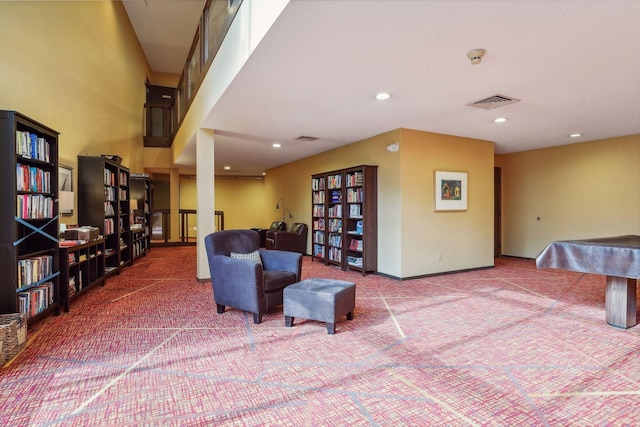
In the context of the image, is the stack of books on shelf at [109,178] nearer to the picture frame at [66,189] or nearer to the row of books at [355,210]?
the picture frame at [66,189]

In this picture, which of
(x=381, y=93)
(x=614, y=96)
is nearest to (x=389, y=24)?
(x=381, y=93)

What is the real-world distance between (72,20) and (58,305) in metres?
4.39

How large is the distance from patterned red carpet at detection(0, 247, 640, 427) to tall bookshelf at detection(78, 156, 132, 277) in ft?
5.45

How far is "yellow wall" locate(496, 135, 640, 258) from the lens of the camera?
620cm

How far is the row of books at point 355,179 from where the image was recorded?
612 cm

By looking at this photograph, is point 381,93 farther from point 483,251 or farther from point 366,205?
point 483,251

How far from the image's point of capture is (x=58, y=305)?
3.76 metres

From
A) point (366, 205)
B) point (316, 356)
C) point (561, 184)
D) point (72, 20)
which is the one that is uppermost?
point (72, 20)

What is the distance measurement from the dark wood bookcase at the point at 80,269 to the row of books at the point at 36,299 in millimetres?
195

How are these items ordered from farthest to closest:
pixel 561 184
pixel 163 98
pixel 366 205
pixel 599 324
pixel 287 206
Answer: pixel 163 98 → pixel 287 206 → pixel 561 184 → pixel 366 205 → pixel 599 324

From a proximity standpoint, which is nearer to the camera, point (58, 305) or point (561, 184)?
point (58, 305)

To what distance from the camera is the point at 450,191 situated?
6082 millimetres

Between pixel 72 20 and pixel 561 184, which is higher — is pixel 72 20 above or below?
above

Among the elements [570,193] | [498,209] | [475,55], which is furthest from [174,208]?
[570,193]
